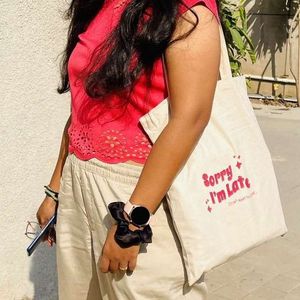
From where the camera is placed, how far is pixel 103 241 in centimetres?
184

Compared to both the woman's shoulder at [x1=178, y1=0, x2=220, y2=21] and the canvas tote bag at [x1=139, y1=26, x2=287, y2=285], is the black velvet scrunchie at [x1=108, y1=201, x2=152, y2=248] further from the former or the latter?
the woman's shoulder at [x1=178, y1=0, x2=220, y2=21]

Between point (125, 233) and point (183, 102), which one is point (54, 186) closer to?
point (125, 233)

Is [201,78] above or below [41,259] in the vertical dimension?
above

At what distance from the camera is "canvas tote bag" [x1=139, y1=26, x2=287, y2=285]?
5.61 feet

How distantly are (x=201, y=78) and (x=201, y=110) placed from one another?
0.29 ft

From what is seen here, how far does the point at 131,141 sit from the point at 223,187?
0.29 m

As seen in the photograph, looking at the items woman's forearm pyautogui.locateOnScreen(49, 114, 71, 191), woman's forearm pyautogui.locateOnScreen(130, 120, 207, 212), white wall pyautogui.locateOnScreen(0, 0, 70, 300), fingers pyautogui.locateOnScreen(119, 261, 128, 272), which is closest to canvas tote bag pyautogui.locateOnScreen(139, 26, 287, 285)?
woman's forearm pyautogui.locateOnScreen(130, 120, 207, 212)

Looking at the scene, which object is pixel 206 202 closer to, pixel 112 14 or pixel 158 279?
pixel 158 279

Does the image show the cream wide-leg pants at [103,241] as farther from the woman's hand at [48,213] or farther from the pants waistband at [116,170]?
the woman's hand at [48,213]

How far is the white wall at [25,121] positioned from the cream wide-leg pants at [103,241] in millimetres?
1018

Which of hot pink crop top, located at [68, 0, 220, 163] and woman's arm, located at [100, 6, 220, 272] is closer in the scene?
woman's arm, located at [100, 6, 220, 272]

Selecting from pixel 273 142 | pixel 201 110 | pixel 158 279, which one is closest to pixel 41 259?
pixel 158 279

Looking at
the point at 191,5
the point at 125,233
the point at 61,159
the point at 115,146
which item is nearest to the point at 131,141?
the point at 115,146

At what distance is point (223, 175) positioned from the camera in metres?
1.76
